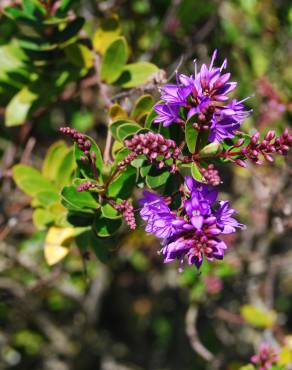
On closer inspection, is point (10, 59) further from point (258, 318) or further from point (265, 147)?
point (258, 318)

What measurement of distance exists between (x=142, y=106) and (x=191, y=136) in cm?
44

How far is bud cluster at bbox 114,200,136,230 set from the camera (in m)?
1.49

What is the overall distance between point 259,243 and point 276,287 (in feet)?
2.16

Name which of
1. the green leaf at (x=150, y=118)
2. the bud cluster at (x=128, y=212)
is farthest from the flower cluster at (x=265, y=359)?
the green leaf at (x=150, y=118)

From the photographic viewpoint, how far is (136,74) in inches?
87.0

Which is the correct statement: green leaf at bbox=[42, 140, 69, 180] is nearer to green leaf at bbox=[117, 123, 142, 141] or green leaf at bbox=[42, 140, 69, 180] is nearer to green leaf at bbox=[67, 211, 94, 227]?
green leaf at bbox=[67, 211, 94, 227]

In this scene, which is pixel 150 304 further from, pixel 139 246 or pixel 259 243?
pixel 259 243

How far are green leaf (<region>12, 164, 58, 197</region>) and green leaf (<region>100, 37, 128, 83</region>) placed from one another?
476 millimetres

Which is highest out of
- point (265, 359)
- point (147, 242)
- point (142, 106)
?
point (147, 242)

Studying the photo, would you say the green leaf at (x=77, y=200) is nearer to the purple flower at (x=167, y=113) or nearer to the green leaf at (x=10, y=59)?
the purple flower at (x=167, y=113)

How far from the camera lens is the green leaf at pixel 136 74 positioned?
7.10 ft

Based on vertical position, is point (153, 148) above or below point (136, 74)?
below

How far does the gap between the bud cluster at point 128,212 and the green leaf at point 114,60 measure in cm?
70

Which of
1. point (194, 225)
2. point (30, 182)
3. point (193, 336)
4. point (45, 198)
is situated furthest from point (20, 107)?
point (193, 336)
